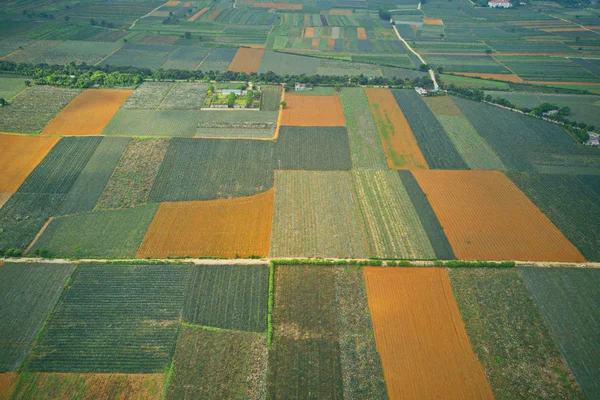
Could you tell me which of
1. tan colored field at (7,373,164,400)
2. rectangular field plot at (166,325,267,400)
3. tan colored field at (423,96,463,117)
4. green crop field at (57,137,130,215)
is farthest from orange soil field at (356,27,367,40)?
tan colored field at (7,373,164,400)

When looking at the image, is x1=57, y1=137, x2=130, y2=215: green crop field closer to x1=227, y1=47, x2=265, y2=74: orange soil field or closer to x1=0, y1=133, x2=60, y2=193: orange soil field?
x1=0, y1=133, x2=60, y2=193: orange soil field

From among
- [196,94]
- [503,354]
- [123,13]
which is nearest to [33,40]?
[123,13]

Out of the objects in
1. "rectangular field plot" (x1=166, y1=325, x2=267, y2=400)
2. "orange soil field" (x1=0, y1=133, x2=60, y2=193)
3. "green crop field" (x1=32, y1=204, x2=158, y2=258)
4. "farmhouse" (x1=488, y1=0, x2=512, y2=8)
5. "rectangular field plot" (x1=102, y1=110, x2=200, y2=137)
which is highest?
"farmhouse" (x1=488, y1=0, x2=512, y2=8)

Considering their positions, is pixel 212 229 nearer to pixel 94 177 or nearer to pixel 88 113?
pixel 94 177

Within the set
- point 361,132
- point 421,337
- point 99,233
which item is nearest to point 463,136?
point 361,132

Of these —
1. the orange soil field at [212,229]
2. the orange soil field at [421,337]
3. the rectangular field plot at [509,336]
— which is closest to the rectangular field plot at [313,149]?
the orange soil field at [212,229]
